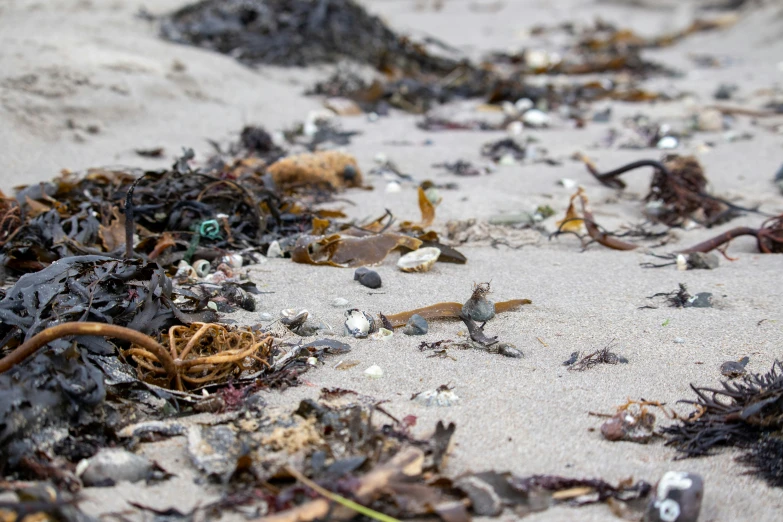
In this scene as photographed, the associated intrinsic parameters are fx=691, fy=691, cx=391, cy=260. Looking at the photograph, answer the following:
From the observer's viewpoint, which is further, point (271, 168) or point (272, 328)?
point (271, 168)

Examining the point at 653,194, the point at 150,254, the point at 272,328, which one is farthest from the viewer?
the point at 653,194

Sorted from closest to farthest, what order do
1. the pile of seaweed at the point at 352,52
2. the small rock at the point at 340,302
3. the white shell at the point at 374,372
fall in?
the white shell at the point at 374,372 < the small rock at the point at 340,302 < the pile of seaweed at the point at 352,52

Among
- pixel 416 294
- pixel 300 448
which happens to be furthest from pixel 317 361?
pixel 416 294

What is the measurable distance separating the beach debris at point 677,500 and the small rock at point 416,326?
3.27 feet

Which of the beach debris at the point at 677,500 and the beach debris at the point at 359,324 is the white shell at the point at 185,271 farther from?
the beach debris at the point at 677,500

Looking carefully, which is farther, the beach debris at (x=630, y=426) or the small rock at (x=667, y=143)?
the small rock at (x=667, y=143)

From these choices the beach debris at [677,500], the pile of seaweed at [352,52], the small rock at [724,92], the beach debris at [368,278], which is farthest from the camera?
the small rock at [724,92]

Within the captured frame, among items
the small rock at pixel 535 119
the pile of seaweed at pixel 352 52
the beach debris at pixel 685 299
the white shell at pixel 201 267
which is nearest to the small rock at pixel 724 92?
the pile of seaweed at pixel 352 52

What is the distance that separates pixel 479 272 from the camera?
118 inches

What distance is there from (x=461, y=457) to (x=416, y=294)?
1103mm

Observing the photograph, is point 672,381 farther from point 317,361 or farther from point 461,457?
point 317,361

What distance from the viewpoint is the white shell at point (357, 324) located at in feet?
7.54

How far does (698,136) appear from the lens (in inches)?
224

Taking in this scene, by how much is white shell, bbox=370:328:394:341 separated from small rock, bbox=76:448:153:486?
35.2 inches
